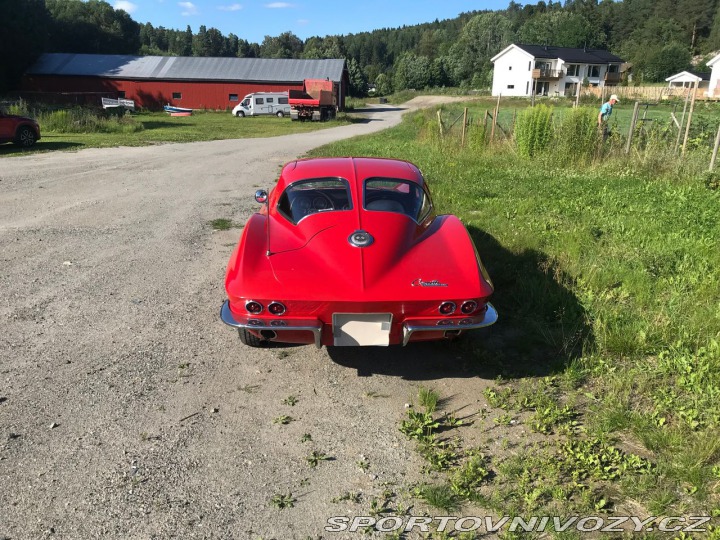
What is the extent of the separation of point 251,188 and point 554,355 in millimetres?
8597

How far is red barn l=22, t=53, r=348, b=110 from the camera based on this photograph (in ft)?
158

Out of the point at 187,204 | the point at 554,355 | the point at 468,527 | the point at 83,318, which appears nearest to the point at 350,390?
the point at 468,527

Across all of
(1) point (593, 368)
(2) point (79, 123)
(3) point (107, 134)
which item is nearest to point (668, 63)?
(3) point (107, 134)

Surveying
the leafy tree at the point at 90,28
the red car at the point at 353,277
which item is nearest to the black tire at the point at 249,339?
the red car at the point at 353,277

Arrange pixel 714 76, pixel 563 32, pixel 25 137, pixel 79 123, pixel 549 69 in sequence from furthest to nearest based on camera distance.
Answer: pixel 563 32 → pixel 549 69 → pixel 714 76 → pixel 79 123 → pixel 25 137

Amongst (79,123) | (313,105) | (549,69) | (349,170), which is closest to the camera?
(349,170)

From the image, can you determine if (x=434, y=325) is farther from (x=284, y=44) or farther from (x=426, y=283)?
(x=284, y=44)

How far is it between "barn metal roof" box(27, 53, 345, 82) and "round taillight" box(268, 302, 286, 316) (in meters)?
47.8

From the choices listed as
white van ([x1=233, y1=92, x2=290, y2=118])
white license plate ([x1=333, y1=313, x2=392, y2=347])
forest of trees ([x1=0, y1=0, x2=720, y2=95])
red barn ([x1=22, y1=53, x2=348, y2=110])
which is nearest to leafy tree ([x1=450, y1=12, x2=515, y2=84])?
forest of trees ([x1=0, y1=0, x2=720, y2=95])

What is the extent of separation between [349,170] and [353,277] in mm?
1574

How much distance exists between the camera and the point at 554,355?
4.25 meters

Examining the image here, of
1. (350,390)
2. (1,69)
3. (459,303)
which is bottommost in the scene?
(350,390)

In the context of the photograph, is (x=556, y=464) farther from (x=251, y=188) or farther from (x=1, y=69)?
(x=1, y=69)

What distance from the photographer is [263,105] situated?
42.0 m
